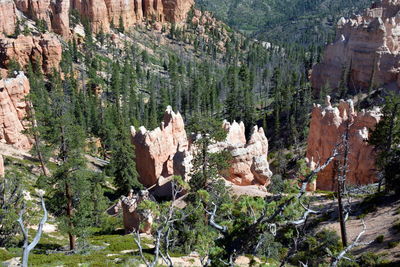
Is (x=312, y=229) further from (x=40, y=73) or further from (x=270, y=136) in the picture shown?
(x=40, y=73)

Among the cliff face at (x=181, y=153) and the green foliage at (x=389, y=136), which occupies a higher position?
the green foliage at (x=389, y=136)

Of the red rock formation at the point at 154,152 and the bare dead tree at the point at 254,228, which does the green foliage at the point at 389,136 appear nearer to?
the bare dead tree at the point at 254,228

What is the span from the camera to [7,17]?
11069 cm

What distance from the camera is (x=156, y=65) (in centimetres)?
14512

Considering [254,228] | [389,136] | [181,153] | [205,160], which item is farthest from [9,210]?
[389,136]

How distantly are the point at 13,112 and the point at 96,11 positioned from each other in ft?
335

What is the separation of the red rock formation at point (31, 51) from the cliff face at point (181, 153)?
5771 cm

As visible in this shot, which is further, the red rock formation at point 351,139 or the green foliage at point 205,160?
the red rock formation at point 351,139

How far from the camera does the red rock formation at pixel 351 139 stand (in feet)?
147

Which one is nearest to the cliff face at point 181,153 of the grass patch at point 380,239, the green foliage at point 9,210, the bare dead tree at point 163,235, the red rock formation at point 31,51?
the grass patch at point 380,239

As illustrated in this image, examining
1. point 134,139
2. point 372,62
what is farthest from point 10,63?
point 372,62

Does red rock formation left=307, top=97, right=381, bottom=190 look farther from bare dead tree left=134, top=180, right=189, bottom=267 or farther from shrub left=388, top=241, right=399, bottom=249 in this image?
bare dead tree left=134, top=180, right=189, bottom=267

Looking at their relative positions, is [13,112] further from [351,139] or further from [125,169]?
[351,139]

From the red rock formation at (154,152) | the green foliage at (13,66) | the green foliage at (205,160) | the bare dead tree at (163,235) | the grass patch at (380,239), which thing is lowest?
the red rock formation at (154,152)
